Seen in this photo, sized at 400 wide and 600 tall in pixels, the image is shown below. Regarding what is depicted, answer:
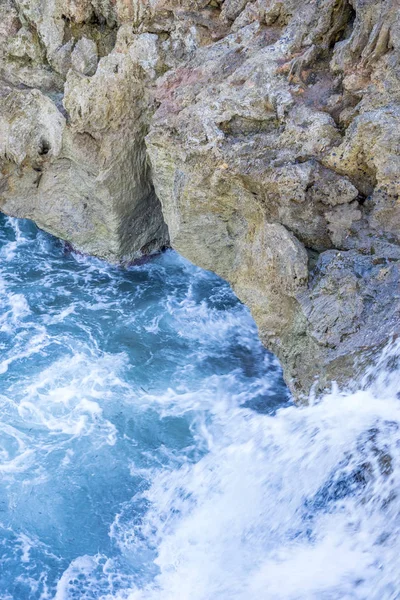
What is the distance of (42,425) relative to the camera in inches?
361

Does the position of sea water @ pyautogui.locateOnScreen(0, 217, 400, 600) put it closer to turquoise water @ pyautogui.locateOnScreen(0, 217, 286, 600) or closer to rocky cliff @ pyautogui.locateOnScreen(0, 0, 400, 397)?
turquoise water @ pyautogui.locateOnScreen(0, 217, 286, 600)

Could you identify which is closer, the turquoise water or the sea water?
the sea water

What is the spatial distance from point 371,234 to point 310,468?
3.51m

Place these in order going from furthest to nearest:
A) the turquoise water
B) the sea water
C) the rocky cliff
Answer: the rocky cliff < the turquoise water < the sea water

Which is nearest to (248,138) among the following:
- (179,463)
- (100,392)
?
(100,392)

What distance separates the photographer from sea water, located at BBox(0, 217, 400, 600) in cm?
664

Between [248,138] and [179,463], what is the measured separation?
5379 millimetres

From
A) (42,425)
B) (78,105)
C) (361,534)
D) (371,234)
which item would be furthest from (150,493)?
(78,105)

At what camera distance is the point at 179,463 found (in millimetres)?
8633

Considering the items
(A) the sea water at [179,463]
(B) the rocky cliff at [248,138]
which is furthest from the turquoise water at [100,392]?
(B) the rocky cliff at [248,138]

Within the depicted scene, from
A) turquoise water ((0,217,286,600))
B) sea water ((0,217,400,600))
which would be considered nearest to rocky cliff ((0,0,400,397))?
sea water ((0,217,400,600))

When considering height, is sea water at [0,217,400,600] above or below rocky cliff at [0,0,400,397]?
below

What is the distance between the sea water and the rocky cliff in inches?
47.1

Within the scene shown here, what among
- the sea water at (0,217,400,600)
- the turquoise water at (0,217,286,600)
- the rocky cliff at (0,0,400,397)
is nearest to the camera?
the sea water at (0,217,400,600)
